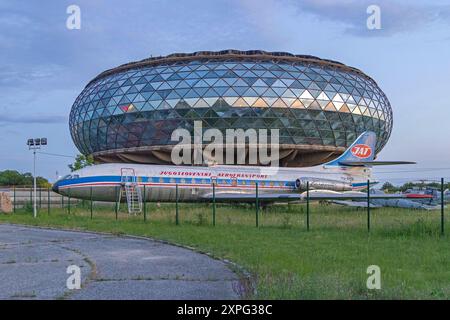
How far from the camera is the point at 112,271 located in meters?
10.0

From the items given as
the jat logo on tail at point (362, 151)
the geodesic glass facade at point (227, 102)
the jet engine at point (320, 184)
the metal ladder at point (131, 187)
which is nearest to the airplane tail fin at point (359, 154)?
the jat logo on tail at point (362, 151)

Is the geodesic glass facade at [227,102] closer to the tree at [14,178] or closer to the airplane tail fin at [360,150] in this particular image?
the airplane tail fin at [360,150]

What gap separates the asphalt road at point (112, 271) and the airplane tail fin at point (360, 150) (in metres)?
33.5

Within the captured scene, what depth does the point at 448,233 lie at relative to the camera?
15.8m

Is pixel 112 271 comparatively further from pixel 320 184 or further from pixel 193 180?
pixel 320 184

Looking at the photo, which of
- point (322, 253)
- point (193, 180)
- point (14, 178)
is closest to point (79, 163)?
point (193, 180)

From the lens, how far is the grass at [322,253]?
7.59 m

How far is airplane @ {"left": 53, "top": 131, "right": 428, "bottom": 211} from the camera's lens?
32.0 metres

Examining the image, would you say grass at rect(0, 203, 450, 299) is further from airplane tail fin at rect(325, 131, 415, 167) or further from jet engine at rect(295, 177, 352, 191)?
airplane tail fin at rect(325, 131, 415, 167)

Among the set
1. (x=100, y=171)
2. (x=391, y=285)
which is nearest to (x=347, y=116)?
(x=100, y=171)

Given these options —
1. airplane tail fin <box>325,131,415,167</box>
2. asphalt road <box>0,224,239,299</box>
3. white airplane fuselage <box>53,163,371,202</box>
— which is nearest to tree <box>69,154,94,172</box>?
white airplane fuselage <box>53,163,371,202</box>

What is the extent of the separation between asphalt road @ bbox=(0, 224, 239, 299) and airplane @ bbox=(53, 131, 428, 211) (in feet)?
35.2

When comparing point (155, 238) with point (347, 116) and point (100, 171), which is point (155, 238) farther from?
point (347, 116)

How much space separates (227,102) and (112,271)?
50.2 m
